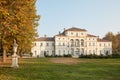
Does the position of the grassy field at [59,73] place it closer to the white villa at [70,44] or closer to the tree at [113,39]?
the white villa at [70,44]

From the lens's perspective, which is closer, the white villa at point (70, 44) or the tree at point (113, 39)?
the white villa at point (70, 44)

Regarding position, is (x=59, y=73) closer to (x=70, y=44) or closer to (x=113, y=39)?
(x=70, y=44)

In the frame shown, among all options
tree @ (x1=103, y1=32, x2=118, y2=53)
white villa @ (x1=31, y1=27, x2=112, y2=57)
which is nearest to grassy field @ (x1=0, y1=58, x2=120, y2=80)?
white villa @ (x1=31, y1=27, x2=112, y2=57)

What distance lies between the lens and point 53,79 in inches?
640

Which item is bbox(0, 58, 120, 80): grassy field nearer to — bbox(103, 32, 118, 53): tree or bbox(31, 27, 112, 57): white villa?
bbox(31, 27, 112, 57): white villa

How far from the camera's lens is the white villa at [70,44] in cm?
11488

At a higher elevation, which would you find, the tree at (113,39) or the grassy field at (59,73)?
the tree at (113,39)

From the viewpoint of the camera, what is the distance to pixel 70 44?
115562mm

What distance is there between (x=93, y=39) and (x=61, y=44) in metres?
12.9

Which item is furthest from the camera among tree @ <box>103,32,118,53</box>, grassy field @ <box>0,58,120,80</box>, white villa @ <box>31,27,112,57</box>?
tree @ <box>103,32,118,53</box>

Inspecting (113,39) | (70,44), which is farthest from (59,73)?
(113,39)

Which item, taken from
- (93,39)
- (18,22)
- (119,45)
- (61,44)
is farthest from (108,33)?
(18,22)

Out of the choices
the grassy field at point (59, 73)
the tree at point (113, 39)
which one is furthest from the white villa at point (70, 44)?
the grassy field at point (59, 73)

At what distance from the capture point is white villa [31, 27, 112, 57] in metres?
115
